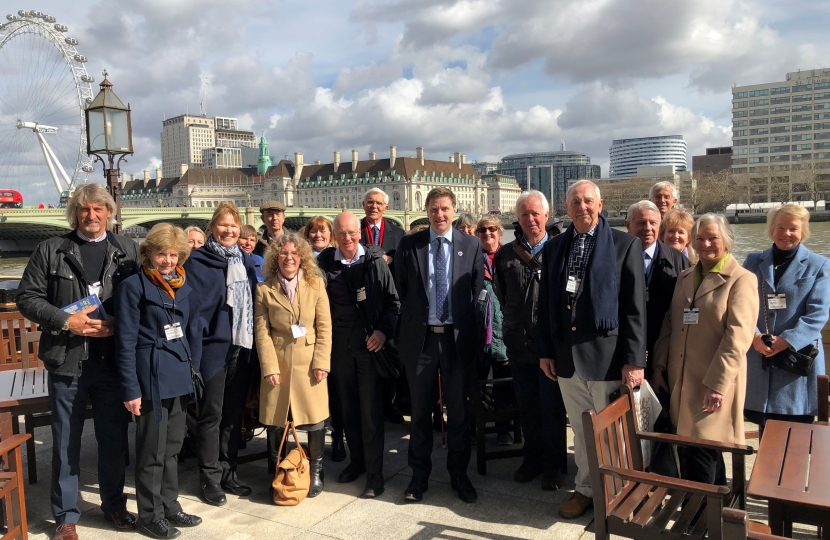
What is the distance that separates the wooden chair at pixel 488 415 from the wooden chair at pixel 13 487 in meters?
2.61

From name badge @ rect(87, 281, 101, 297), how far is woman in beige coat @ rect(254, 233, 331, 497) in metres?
0.90

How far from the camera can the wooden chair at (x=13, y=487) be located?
2736 millimetres

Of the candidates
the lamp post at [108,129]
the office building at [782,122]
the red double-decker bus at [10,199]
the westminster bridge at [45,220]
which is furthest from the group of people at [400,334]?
the office building at [782,122]

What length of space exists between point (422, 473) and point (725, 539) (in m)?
2.09

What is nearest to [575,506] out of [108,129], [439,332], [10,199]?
[439,332]

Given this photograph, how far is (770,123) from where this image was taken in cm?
10050

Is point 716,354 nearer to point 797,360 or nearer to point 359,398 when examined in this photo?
point 797,360

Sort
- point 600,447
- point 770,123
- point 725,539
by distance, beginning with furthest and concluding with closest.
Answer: point 770,123 → point 600,447 → point 725,539

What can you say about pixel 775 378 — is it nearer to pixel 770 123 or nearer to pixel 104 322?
pixel 104 322

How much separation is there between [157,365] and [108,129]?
5.85 m

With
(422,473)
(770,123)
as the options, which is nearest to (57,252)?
(422,473)

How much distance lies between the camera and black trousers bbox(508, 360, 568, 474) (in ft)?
12.9

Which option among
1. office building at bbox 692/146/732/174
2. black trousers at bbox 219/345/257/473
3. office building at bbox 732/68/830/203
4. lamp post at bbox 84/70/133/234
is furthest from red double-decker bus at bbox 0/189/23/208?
office building at bbox 692/146/732/174

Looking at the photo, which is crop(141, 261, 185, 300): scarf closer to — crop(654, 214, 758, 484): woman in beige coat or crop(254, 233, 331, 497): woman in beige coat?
crop(254, 233, 331, 497): woman in beige coat
